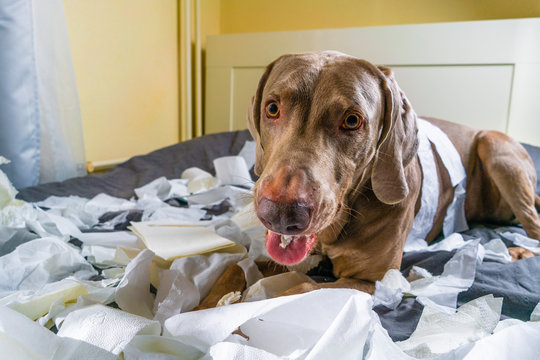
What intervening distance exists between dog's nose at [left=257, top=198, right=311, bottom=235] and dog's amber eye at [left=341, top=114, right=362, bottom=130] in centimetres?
30

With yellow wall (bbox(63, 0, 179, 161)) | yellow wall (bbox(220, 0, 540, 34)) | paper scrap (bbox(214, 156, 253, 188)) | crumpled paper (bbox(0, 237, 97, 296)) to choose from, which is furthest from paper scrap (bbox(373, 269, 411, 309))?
yellow wall (bbox(220, 0, 540, 34))

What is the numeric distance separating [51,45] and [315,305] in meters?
2.12

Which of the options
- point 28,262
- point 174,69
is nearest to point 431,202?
point 28,262

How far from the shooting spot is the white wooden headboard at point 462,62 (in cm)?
246

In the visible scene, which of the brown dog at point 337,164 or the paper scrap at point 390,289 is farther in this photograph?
the paper scrap at point 390,289

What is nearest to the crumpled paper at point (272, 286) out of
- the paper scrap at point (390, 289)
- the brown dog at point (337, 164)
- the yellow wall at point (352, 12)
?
the brown dog at point (337, 164)

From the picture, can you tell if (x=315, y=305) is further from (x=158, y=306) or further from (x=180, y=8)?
(x=180, y=8)

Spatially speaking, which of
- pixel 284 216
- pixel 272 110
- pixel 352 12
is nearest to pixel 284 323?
pixel 284 216

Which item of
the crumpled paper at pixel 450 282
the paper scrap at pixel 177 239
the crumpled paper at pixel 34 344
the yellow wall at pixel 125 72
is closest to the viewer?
the crumpled paper at pixel 34 344

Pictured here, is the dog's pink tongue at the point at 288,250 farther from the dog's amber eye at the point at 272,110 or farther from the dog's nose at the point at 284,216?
the dog's amber eye at the point at 272,110

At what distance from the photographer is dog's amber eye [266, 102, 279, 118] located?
1061 millimetres

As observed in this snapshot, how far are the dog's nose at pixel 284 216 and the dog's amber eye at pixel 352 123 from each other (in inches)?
11.7

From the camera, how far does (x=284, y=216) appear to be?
782mm

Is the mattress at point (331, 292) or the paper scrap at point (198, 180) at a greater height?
the mattress at point (331, 292)
